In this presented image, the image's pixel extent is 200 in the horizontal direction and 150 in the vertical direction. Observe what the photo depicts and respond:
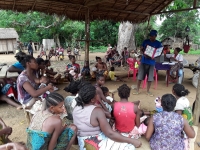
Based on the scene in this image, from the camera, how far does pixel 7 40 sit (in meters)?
20.1

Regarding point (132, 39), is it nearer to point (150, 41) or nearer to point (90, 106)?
point (150, 41)

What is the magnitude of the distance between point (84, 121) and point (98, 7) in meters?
4.82

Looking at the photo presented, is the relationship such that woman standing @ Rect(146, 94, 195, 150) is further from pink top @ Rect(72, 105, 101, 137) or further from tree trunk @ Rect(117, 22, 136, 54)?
tree trunk @ Rect(117, 22, 136, 54)

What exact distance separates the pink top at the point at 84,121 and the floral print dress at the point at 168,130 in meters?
0.67

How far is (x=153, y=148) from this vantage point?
Answer: 2178mm

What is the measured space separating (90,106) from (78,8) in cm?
473

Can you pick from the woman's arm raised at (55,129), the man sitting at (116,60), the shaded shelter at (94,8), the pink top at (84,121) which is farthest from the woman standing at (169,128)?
the man sitting at (116,60)

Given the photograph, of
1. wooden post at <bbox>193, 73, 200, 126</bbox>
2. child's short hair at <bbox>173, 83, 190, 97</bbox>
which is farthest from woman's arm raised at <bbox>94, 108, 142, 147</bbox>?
wooden post at <bbox>193, 73, 200, 126</bbox>

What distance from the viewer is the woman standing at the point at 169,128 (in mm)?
1999

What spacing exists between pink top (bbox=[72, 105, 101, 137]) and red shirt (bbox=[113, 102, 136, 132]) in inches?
16.4

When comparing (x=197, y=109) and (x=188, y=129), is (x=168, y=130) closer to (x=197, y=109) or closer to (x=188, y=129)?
(x=188, y=129)

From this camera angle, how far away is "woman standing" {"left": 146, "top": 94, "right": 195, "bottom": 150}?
6.56 ft

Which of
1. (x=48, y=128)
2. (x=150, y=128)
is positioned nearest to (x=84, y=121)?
(x=48, y=128)

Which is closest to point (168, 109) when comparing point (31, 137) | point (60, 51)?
point (31, 137)
